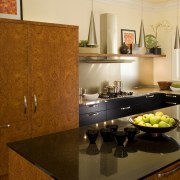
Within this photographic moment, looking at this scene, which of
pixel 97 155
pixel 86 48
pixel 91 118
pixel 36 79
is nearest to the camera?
pixel 97 155

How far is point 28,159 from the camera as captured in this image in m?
1.43

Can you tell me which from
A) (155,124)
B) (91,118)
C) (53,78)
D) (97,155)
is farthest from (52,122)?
(97,155)

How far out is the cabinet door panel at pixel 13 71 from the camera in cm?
279

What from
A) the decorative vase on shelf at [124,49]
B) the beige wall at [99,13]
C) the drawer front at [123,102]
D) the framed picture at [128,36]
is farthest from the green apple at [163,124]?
the framed picture at [128,36]

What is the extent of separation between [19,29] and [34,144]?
5.48 feet

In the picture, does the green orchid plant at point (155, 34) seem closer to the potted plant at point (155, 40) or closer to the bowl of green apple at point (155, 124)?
the potted plant at point (155, 40)

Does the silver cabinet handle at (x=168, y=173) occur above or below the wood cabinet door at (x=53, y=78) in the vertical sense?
below

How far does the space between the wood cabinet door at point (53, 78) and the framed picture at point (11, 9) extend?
551 millimetres

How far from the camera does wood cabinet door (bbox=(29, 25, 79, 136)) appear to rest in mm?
3043

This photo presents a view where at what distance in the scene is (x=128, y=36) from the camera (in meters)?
5.15

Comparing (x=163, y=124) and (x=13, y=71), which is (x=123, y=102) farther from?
(x=163, y=124)

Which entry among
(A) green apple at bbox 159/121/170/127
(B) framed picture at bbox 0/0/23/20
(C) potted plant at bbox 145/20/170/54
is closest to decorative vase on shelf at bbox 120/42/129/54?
(C) potted plant at bbox 145/20/170/54

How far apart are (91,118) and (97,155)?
2.32 meters

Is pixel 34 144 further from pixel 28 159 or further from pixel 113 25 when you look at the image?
pixel 113 25
